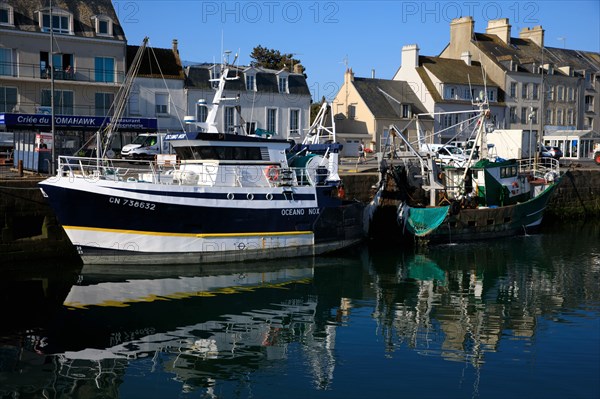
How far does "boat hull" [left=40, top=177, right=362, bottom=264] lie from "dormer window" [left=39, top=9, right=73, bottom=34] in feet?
71.6

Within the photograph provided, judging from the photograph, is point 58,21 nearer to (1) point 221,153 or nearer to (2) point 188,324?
(1) point 221,153

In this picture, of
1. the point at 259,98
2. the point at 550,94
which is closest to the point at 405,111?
the point at 259,98

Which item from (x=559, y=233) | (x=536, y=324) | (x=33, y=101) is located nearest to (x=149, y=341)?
(x=536, y=324)

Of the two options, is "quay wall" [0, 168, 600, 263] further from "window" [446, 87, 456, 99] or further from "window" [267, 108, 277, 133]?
"window" [446, 87, 456, 99]

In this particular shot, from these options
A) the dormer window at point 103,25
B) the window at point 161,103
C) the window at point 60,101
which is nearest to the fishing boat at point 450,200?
the window at point 161,103

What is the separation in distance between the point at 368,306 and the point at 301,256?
6.14m

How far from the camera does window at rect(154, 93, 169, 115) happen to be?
1670 inches

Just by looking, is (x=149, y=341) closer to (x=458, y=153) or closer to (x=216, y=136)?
(x=216, y=136)

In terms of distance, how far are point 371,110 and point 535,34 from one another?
80.8 ft

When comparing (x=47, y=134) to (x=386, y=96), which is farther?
(x=386, y=96)

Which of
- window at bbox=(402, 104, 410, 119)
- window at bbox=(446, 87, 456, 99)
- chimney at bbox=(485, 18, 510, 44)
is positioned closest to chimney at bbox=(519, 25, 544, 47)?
chimney at bbox=(485, 18, 510, 44)

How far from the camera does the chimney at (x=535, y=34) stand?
68.4 m

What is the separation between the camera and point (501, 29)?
2601 inches

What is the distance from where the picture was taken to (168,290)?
19.3 meters
